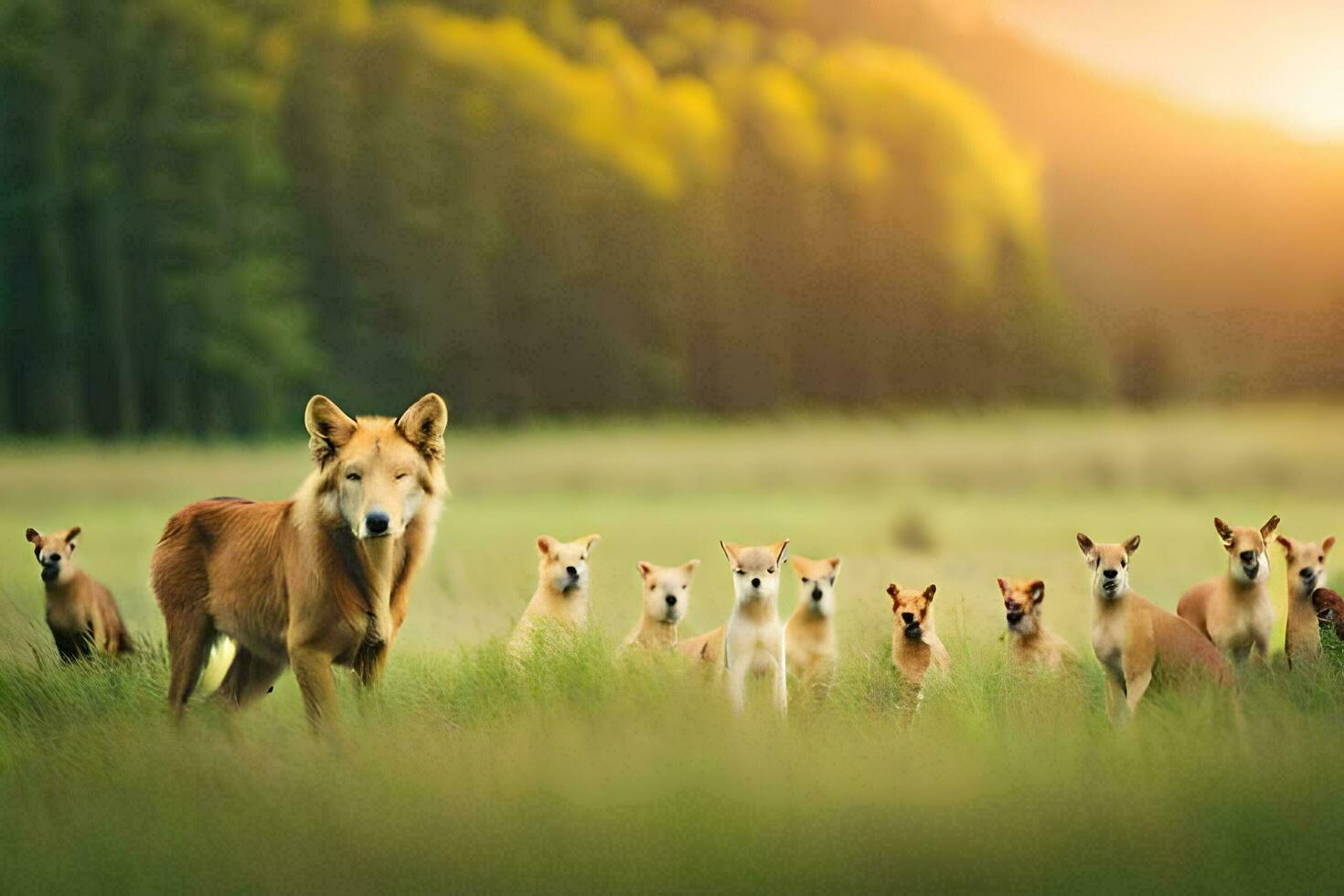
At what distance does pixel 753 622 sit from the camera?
4438mm

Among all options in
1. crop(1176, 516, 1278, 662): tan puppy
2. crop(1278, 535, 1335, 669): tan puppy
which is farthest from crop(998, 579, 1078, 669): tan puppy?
crop(1278, 535, 1335, 669): tan puppy

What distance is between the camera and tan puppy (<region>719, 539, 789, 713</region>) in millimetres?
4406

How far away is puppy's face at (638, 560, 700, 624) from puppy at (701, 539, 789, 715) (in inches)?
16.4

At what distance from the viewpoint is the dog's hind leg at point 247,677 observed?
5074 millimetres

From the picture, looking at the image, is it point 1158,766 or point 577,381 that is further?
point 577,381

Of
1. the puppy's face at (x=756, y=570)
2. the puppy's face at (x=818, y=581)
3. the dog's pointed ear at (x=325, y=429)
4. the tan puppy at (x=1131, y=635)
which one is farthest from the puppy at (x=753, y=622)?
the dog's pointed ear at (x=325, y=429)

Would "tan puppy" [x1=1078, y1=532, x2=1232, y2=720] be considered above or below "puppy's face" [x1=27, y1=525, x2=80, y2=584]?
below

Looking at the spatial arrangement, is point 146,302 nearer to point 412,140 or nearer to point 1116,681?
point 412,140

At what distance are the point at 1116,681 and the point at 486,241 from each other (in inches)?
755

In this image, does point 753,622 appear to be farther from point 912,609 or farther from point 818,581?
point 912,609

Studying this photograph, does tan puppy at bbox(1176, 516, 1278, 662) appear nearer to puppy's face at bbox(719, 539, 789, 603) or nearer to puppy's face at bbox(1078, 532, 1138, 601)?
puppy's face at bbox(1078, 532, 1138, 601)

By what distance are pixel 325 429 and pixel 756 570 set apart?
1.36m

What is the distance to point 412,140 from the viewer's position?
74.1ft

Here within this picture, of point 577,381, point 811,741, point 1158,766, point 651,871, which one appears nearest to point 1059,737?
point 1158,766
